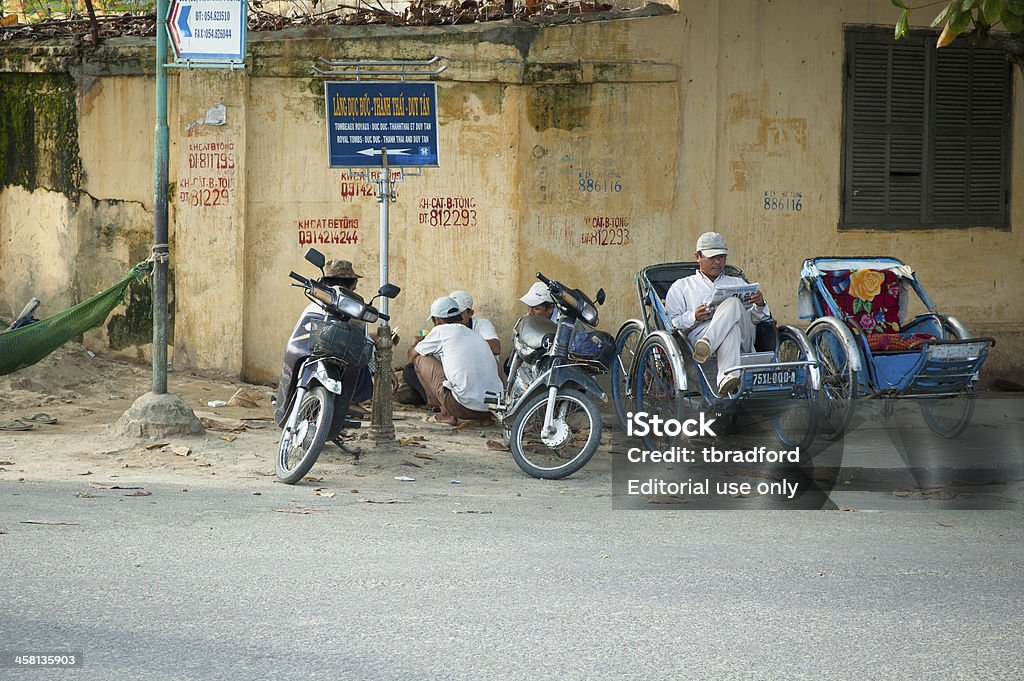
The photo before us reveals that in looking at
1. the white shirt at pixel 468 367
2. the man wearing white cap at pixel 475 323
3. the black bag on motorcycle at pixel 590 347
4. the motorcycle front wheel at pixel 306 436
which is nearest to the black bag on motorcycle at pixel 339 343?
the motorcycle front wheel at pixel 306 436

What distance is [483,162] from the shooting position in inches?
420

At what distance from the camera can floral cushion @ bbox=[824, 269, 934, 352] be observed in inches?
357

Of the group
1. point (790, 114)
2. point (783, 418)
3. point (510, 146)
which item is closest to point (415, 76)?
point (510, 146)

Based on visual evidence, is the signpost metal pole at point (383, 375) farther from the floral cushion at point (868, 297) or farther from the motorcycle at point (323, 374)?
the floral cushion at point (868, 297)

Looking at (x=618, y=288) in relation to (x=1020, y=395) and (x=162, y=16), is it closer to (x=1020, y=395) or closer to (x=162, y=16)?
(x=1020, y=395)

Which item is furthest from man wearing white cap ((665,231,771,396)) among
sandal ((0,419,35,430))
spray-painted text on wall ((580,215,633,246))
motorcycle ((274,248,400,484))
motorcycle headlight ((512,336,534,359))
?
sandal ((0,419,35,430))

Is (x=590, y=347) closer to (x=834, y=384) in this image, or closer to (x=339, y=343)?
(x=339, y=343)

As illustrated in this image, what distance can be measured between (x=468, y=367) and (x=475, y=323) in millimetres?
825

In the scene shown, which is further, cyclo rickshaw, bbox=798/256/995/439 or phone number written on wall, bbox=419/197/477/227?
phone number written on wall, bbox=419/197/477/227

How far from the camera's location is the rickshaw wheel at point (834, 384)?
819 cm

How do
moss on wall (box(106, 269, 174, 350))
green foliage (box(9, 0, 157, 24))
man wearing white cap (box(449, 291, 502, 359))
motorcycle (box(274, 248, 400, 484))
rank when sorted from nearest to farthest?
motorcycle (box(274, 248, 400, 484)) < man wearing white cap (box(449, 291, 502, 359)) < moss on wall (box(106, 269, 174, 350)) < green foliage (box(9, 0, 157, 24))

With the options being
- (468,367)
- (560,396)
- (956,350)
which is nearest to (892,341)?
(956,350)

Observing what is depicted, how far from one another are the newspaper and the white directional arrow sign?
359 cm

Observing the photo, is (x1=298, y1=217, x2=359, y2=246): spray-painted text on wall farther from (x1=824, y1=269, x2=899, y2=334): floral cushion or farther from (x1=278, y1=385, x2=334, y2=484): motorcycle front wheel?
(x1=824, y1=269, x2=899, y2=334): floral cushion
